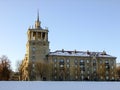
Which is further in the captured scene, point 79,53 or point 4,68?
point 79,53

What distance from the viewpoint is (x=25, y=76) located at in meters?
99.1

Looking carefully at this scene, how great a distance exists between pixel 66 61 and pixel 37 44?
484 inches

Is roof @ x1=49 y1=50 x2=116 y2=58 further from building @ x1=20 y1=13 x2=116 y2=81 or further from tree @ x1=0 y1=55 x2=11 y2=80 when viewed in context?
tree @ x1=0 y1=55 x2=11 y2=80

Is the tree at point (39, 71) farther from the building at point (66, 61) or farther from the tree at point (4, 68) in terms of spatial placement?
the tree at point (4, 68)

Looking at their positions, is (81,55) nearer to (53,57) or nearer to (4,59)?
(53,57)

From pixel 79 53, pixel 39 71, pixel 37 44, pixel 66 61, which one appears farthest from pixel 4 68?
pixel 79 53

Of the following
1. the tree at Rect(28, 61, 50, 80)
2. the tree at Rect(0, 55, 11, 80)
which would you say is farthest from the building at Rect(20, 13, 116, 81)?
the tree at Rect(0, 55, 11, 80)

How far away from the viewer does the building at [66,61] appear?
105 m

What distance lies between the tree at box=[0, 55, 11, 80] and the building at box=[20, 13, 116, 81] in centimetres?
1623

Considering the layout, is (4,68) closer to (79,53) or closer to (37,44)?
(37,44)

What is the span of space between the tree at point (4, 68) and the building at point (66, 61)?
639 inches

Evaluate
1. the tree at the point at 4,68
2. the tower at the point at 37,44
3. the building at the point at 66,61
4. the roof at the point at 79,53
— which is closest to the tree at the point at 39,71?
the building at the point at 66,61

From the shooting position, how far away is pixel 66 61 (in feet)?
365

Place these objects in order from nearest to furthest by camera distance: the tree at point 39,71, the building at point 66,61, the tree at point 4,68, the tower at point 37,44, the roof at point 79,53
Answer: the tree at point 4,68, the tree at point 39,71, the building at point 66,61, the tower at point 37,44, the roof at point 79,53
